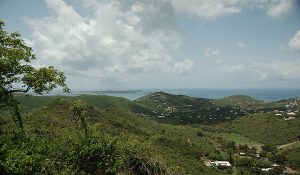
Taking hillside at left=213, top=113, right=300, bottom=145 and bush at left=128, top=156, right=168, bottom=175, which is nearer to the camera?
bush at left=128, top=156, right=168, bottom=175

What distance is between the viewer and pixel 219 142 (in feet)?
335

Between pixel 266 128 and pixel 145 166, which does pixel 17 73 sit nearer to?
pixel 145 166

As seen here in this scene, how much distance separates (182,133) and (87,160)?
89.1 metres

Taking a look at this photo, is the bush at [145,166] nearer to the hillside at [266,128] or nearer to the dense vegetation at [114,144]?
the dense vegetation at [114,144]

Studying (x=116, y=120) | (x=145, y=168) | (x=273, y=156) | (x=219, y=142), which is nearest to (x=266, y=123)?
(x=219, y=142)

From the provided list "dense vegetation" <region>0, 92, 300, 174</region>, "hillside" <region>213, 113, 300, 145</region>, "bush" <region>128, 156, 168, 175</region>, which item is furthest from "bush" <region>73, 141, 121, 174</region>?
"hillside" <region>213, 113, 300, 145</region>

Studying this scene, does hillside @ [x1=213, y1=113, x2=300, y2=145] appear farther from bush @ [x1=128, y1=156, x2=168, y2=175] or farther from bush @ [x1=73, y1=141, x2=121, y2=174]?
bush @ [x1=73, y1=141, x2=121, y2=174]

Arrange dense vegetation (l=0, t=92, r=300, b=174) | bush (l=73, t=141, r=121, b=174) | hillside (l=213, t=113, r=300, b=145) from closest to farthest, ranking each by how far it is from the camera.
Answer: dense vegetation (l=0, t=92, r=300, b=174)
bush (l=73, t=141, r=121, b=174)
hillside (l=213, t=113, r=300, b=145)

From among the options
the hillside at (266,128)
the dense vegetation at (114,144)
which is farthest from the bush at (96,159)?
the hillside at (266,128)

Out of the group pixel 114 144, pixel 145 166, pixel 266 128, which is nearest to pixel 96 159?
pixel 114 144

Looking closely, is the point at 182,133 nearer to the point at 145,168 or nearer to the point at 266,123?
the point at 266,123

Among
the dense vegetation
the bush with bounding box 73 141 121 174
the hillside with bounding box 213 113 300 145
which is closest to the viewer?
the dense vegetation

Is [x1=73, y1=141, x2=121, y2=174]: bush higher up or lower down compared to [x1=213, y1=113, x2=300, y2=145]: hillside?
higher up

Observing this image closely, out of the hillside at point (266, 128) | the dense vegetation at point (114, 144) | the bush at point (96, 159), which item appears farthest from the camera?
the hillside at point (266, 128)
